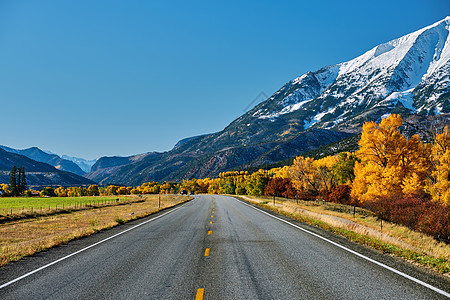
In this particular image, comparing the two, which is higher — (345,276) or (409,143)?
(409,143)

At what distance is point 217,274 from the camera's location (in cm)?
679

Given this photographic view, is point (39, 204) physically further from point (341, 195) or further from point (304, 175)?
point (341, 195)


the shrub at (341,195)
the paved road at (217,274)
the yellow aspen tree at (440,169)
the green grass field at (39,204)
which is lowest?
the green grass field at (39,204)

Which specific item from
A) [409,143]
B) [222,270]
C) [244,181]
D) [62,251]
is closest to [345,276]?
[222,270]

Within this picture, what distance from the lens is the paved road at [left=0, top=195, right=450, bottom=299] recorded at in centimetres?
557

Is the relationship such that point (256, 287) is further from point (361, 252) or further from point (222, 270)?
point (361, 252)

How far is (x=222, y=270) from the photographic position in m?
7.14

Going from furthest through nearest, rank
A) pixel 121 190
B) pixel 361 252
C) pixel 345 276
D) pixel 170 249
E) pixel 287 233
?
pixel 121 190 → pixel 287 233 → pixel 170 249 → pixel 361 252 → pixel 345 276

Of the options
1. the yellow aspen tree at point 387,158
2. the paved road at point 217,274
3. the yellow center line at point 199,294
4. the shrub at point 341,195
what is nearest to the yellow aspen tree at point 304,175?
the shrub at point 341,195

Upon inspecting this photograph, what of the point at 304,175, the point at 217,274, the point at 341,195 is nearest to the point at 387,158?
the point at 341,195

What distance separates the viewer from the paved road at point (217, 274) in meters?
5.57

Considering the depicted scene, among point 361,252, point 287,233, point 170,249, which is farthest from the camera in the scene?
point 287,233

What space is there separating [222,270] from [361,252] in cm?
512

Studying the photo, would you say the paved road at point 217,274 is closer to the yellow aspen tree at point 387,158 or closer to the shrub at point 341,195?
the yellow aspen tree at point 387,158
